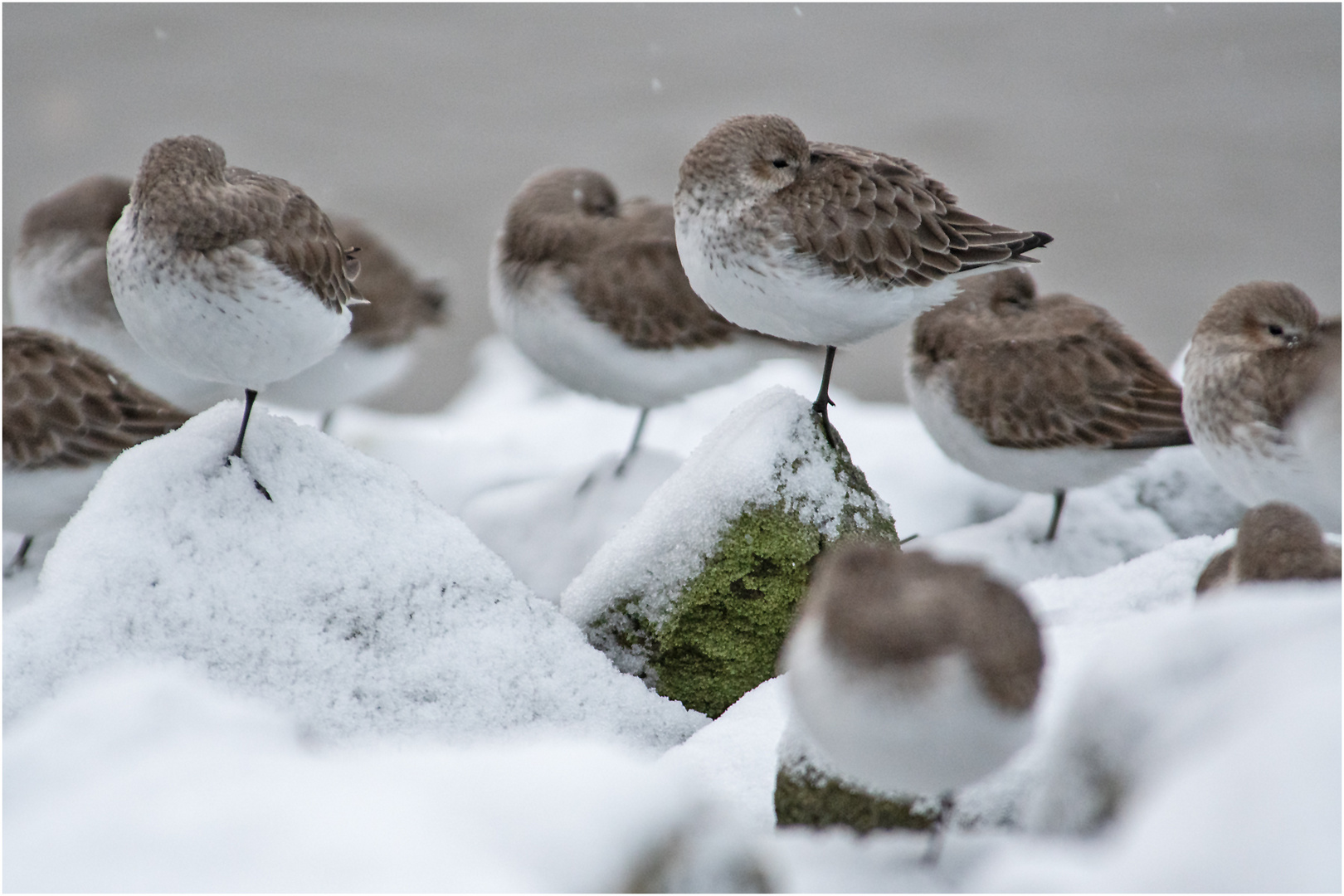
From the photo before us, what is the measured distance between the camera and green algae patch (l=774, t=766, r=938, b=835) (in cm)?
290

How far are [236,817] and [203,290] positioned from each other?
1782 mm

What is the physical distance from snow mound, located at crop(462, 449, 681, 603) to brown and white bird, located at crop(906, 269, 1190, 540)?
1.34 meters

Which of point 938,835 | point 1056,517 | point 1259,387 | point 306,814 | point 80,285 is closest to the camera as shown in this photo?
point 306,814

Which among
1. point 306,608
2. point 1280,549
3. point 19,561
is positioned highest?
point 1280,549

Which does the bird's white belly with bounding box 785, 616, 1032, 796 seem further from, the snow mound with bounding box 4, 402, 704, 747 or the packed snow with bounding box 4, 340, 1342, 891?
the snow mound with bounding box 4, 402, 704, 747

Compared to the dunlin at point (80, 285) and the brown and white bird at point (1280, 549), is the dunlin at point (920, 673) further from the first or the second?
the dunlin at point (80, 285)

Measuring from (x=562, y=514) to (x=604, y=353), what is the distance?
0.76 meters

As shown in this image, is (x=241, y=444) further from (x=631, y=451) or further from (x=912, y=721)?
(x=631, y=451)

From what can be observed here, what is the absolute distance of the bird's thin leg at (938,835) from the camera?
2609mm

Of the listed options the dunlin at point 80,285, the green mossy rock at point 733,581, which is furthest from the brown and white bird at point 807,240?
the dunlin at point 80,285

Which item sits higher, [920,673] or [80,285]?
[920,673]

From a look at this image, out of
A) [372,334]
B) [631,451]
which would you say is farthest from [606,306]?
A: [372,334]

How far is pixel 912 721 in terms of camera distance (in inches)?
93.5

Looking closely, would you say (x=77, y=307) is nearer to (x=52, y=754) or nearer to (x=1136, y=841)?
(x=52, y=754)
